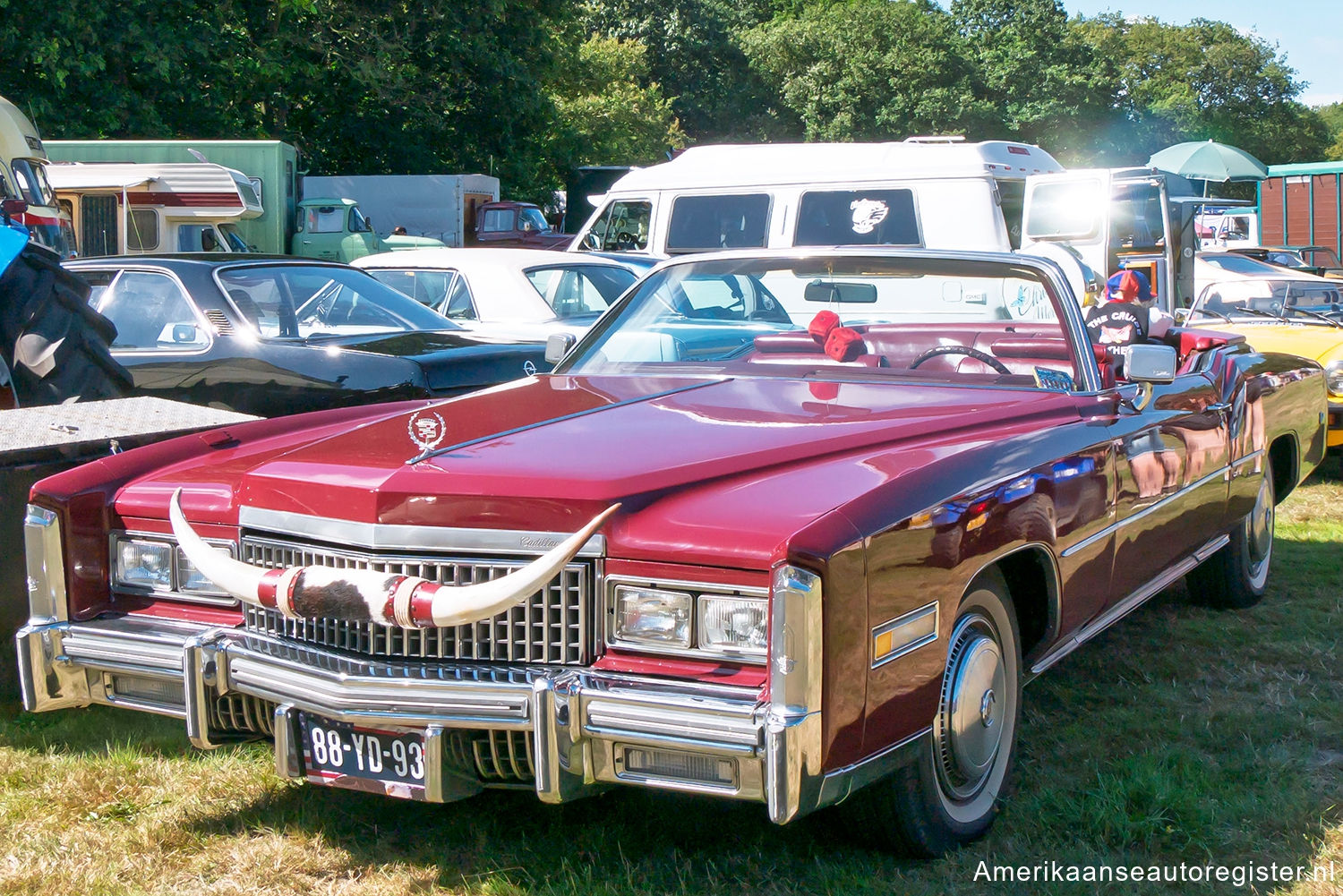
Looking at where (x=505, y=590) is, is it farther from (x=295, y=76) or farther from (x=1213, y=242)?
(x=1213, y=242)

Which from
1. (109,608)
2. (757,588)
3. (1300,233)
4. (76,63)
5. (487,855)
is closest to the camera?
(757,588)

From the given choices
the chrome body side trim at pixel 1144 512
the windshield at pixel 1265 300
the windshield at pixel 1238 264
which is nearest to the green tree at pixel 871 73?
the windshield at pixel 1238 264

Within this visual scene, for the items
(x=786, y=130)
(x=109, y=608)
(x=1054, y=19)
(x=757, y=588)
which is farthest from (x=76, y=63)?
(x=1054, y=19)

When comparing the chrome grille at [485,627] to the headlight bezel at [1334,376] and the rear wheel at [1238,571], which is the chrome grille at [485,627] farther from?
the headlight bezel at [1334,376]

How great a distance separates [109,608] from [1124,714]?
299 centimetres

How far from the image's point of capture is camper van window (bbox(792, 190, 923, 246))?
36.1 feet

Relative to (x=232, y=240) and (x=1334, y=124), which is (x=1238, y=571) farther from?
(x=1334, y=124)

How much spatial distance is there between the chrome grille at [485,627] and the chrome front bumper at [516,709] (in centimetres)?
4

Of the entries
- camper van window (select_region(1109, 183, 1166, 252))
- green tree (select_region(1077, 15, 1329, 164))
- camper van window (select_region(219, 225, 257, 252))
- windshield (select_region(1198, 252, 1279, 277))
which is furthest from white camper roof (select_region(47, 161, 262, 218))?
green tree (select_region(1077, 15, 1329, 164))

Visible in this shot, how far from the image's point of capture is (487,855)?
3168mm

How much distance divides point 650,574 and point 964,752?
0.99 m

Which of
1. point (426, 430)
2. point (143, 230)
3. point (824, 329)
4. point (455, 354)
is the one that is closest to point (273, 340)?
point (455, 354)

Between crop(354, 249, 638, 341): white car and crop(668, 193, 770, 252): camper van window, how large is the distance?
72.4 inches

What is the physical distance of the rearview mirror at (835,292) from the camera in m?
4.41
